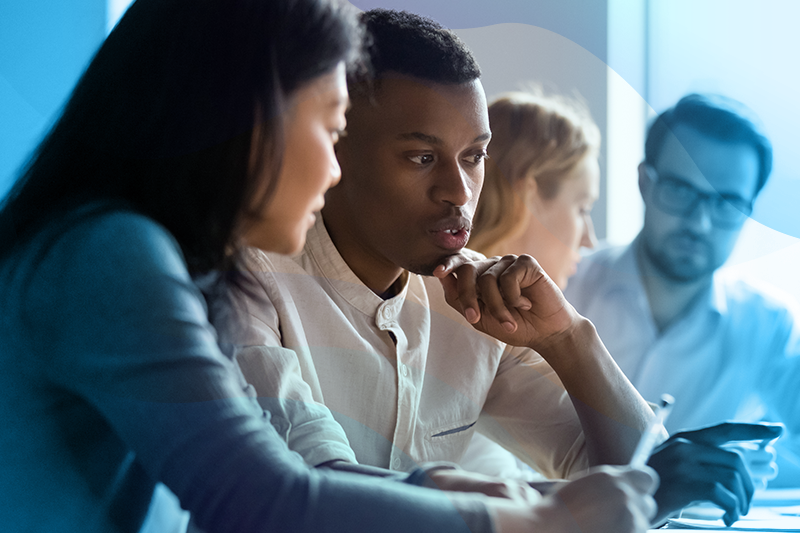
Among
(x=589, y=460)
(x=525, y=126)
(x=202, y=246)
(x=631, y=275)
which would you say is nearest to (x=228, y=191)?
(x=202, y=246)

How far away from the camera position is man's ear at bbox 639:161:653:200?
0.78 meters

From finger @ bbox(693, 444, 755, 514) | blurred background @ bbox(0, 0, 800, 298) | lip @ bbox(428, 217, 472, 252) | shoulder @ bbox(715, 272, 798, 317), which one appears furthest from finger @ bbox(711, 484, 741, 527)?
shoulder @ bbox(715, 272, 798, 317)

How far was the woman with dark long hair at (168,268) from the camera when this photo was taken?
0.63 ft

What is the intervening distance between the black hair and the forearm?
0.82 feet

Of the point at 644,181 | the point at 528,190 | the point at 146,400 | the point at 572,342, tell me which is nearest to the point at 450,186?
the point at 572,342

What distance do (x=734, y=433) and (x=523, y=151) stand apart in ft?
→ 1.65

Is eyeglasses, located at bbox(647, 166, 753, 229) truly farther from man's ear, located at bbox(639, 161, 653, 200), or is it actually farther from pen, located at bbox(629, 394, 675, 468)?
pen, located at bbox(629, 394, 675, 468)

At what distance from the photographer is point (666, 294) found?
2.65ft

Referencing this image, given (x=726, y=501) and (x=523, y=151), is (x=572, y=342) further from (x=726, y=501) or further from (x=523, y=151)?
(x=523, y=151)

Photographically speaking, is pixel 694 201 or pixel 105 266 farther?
pixel 694 201

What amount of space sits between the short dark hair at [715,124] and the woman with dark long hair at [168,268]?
57 cm

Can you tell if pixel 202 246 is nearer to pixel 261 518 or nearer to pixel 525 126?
pixel 261 518

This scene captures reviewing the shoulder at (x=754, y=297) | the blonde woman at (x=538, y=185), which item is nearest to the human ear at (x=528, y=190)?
the blonde woman at (x=538, y=185)

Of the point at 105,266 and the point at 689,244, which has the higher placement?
the point at 105,266
